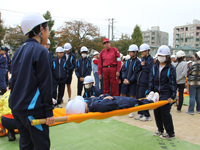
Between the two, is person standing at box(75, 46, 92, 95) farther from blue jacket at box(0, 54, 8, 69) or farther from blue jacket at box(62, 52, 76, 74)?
blue jacket at box(0, 54, 8, 69)

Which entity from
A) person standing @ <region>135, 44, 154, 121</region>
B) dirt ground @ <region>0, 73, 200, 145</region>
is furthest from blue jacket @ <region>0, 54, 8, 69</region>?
person standing @ <region>135, 44, 154, 121</region>

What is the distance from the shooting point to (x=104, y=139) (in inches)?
141

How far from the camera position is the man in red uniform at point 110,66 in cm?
590

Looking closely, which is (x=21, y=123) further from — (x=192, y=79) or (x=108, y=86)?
(x=192, y=79)

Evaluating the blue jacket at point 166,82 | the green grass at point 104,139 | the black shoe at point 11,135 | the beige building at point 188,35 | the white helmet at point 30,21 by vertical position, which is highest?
the beige building at point 188,35

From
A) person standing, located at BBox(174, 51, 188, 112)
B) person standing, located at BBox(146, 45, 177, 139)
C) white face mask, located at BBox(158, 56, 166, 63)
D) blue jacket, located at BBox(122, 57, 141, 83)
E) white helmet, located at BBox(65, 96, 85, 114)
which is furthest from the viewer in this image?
person standing, located at BBox(174, 51, 188, 112)

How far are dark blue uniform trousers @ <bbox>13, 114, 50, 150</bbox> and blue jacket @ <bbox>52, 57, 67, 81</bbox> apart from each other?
416 cm

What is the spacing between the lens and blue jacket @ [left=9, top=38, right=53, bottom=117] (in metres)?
1.86

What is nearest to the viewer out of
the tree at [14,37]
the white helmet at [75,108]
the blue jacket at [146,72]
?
the white helmet at [75,108]

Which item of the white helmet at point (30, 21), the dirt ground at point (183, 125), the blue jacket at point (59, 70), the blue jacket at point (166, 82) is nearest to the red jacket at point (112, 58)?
the blue jacket at point (59, 70)

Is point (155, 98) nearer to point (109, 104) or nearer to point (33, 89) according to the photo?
point (109, 104)

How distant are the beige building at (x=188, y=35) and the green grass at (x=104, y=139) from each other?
241ft

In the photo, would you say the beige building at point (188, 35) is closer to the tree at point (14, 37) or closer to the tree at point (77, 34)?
the tree at point (77, 34)

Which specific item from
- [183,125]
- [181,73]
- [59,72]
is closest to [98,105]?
[183,125]
